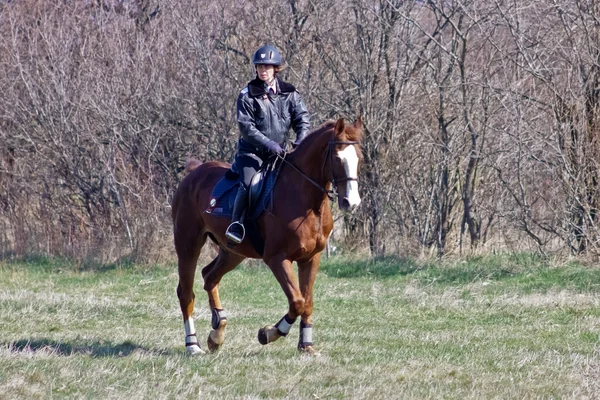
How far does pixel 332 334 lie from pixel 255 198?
2260 millimetres

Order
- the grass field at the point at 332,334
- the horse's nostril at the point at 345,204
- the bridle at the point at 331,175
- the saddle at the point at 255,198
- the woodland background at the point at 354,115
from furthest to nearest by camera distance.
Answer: the woodland background at the point at 354,115, the saddle at the point at 255,198, the bridle at the point at 331,175, the horse's nostril at the point at 345,204, the grass field at the point at 332,334

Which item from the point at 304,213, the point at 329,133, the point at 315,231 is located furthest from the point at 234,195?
the point at 329,133

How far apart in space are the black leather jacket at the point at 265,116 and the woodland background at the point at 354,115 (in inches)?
292

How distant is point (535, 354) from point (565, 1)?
8575 millimetres

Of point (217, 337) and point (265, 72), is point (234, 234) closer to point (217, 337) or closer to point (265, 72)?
point (217, 337)

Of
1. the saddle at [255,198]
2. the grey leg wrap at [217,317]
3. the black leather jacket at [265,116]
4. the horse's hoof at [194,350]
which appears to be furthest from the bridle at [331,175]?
the horse's hoof at [194,350]

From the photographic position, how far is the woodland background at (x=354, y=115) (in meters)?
16.2

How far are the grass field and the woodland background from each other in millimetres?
1831

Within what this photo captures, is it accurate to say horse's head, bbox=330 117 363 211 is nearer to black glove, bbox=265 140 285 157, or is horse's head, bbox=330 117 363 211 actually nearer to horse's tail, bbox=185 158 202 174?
black glove, bbox=265 140 285 157

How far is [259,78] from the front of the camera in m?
9.04

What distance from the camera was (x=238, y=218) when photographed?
9.05m

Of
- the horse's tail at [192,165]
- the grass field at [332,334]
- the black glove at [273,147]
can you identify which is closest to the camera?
the grass field at [332,334]

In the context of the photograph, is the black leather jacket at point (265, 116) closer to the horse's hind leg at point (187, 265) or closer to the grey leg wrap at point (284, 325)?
the horse's hind leg at point (187, 265)

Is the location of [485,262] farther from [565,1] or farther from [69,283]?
[69,283]
